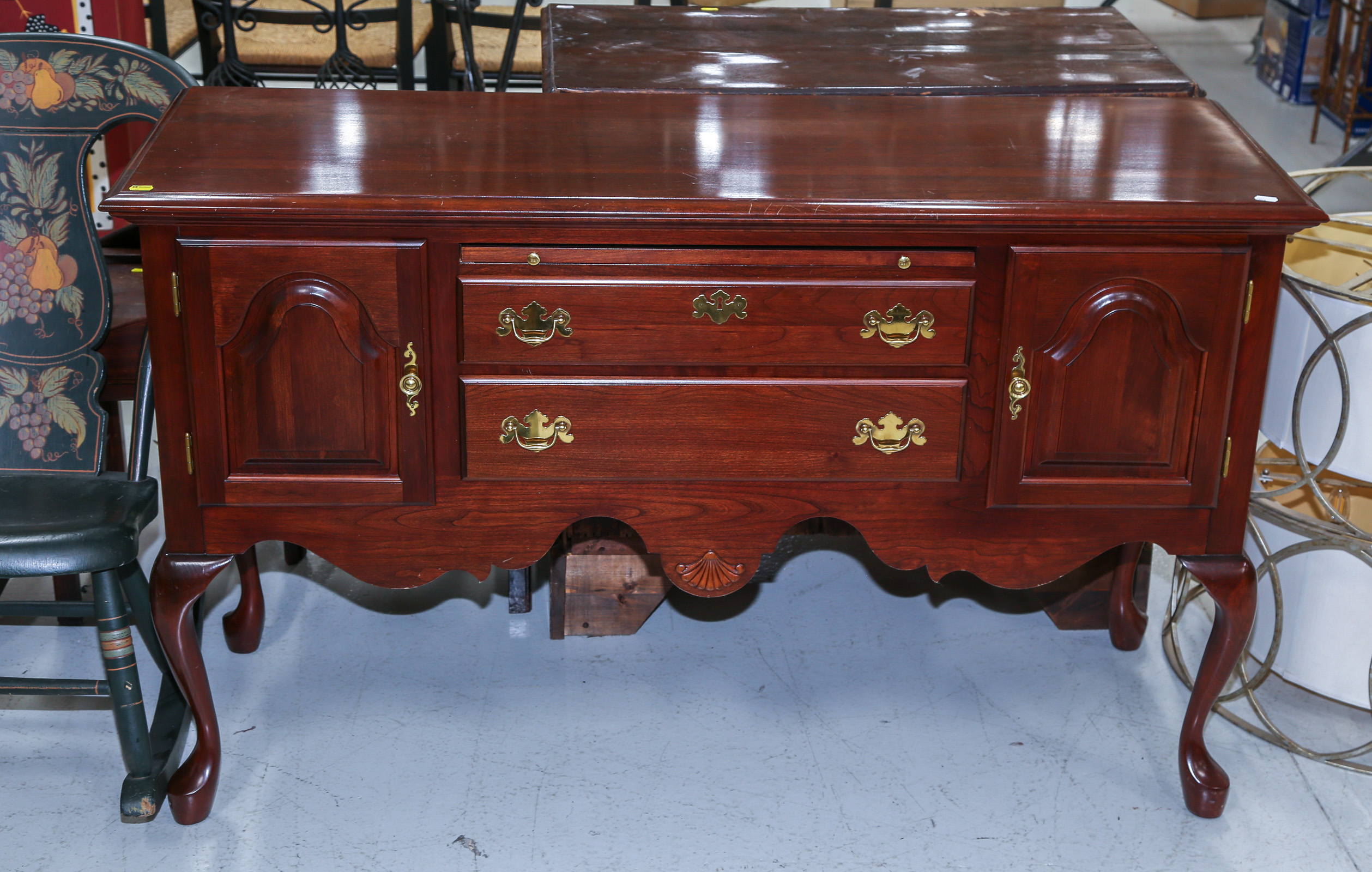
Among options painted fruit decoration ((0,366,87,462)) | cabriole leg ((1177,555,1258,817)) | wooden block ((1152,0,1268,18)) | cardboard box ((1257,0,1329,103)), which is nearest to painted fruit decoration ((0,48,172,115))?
painted fruit decoration ((0,366,87,462))

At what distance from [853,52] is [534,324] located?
133 cm

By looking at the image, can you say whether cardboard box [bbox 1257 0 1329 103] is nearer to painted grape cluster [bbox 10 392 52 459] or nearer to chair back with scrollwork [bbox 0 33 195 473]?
chair back with scrollwork [bbox 0 33 195 473]

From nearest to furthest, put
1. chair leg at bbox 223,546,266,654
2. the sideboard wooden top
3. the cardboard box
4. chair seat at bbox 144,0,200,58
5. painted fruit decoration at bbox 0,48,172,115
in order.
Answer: the sideboard wooden top < painted fruit decoration at bbox 0,48,172,115 < chair leg at bbox 223,546,266,654 < chair seat at bbox 144,0,200,58 < the cardboard box

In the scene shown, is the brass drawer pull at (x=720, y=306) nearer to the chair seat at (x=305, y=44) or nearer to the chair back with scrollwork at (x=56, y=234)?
the chair back with scrollwork at (x=56, y=234)

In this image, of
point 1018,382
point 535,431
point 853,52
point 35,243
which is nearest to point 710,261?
point 535,431

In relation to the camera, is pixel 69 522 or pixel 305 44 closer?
pixel 69 522

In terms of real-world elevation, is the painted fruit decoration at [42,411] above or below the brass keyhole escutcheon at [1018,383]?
below

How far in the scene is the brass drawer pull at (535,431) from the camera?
1.91 metres

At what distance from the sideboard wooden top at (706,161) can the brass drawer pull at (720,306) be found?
11 centimetres

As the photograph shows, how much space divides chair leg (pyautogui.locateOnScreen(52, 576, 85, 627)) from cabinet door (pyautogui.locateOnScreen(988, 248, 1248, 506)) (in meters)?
1.70

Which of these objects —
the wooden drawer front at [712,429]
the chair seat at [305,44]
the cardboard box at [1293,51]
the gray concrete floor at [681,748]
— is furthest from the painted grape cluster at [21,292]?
the cardboard box at [1293,51]

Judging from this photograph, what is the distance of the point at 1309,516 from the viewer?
2.29m

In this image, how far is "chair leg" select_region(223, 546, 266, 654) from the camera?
249cm

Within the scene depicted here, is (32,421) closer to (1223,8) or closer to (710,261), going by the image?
(710,261)
